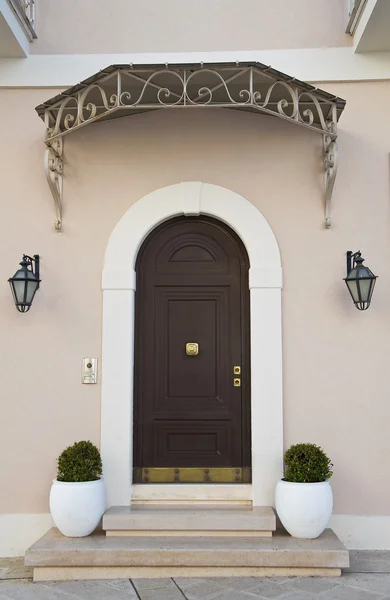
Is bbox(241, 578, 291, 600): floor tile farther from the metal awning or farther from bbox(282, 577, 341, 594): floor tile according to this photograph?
the metal awning

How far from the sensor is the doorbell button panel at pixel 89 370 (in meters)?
5.78

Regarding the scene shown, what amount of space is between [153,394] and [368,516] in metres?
2.24

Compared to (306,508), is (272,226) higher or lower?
higher

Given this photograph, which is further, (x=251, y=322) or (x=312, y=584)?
(x=251, y=322)

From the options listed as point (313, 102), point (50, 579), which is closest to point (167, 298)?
point (313, 102)

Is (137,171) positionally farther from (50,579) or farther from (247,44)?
(50,579)

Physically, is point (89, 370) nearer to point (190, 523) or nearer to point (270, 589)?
point (190, 523)

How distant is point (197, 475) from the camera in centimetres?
581

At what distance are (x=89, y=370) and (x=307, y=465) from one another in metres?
2.13

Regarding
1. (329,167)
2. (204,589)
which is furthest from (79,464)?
(329,167)

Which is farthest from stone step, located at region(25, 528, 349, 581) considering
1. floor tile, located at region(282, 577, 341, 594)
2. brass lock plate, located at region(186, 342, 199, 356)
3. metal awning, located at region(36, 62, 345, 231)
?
metal awning, located at region(36, 62, 345, 231)

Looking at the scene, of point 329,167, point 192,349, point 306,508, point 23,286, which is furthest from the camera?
point 192,349

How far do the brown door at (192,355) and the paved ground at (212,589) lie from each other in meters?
1.13

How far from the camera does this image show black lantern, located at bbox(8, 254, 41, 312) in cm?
559
